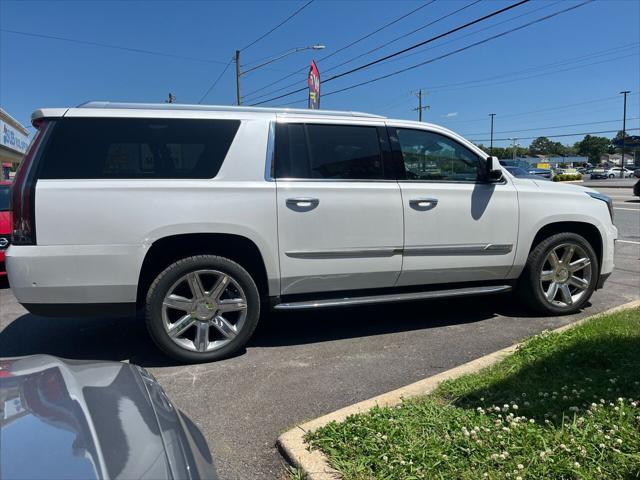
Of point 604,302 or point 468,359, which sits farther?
point 604,302

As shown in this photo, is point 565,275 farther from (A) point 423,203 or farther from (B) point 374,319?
(B) point 374,319

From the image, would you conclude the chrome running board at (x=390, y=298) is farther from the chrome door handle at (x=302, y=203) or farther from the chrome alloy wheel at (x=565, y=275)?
the chrome door handle at (x=302, y=203)

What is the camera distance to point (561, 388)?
3.39m

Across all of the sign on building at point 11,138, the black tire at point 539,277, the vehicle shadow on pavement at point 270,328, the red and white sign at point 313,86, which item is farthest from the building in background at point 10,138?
the black tire at point 539,277

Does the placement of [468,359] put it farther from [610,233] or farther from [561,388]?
[610,233]

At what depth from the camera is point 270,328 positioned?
5.29 m

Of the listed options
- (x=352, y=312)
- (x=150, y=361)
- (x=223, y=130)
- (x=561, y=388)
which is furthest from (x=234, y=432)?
(x=352, y=312)

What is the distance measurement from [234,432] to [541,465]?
1.70 metres

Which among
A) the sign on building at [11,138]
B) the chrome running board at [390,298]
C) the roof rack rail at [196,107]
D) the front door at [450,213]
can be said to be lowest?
the chrome running board at [390,298]

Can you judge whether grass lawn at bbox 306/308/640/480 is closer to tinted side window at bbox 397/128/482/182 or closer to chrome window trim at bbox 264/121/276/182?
tinted side window at bbox 397/128/482/182

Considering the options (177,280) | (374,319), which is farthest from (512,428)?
(374,319)

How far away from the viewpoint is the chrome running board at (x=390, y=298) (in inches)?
175

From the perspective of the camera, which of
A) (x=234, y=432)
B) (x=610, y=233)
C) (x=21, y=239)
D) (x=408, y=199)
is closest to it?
(x=234, y=432)

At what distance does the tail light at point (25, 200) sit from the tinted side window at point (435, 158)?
2952mm
